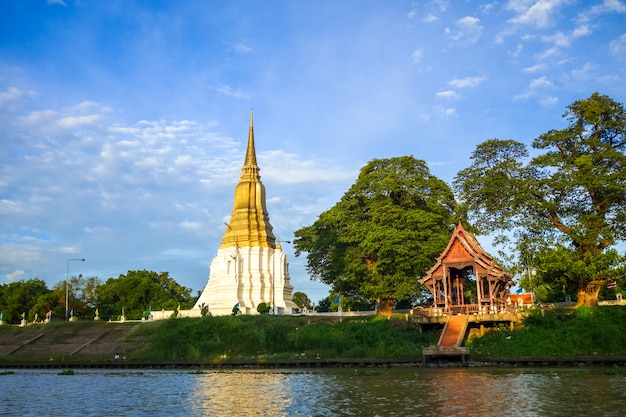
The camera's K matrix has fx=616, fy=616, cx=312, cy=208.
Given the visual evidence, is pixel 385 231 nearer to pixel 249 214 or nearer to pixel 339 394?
pixel 339 394

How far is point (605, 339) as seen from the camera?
3009cm

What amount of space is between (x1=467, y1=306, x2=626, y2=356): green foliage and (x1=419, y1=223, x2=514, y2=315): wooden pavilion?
2541mm

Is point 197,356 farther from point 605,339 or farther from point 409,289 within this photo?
point 605,339

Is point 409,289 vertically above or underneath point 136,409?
above

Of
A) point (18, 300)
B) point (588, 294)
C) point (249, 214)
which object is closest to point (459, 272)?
point (588, 294)

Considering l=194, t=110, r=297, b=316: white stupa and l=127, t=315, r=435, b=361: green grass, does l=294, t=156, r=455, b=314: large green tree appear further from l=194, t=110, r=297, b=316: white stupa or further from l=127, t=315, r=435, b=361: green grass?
l=194, t=110, r=297, b=316: white stupa

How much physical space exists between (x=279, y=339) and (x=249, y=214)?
3191 centimetres

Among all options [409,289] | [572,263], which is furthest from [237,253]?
[572,263]

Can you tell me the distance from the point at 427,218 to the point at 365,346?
1369 cm

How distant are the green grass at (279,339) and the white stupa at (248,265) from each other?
57.4ft

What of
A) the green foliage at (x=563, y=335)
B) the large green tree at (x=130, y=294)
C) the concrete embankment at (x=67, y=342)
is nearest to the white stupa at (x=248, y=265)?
the concrete embankment at (x=67, y=342)

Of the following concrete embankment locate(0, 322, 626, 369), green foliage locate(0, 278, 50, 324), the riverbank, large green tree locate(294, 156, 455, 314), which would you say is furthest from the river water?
green foliage locate(0, 278, 50, 324)

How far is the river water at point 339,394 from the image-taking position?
1525cm

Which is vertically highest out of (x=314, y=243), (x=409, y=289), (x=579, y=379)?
(x=314, y=243)
